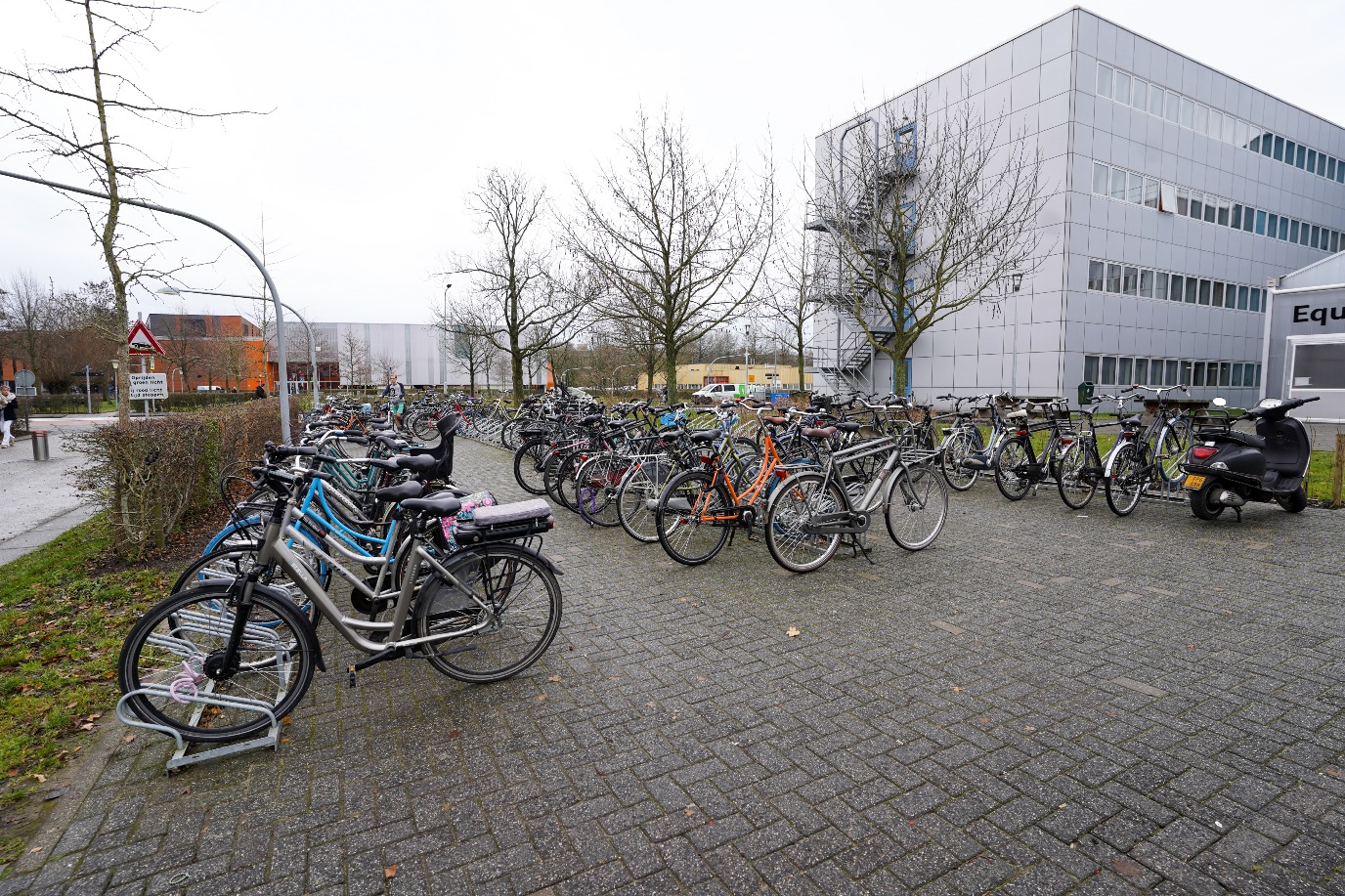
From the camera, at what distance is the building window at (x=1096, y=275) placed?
2465 centimetres

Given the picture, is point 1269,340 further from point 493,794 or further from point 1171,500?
point 493,794

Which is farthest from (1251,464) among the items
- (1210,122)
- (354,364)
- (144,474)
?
(354,364)

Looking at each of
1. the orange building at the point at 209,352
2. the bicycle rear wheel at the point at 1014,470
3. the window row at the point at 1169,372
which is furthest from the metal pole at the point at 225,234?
the window row at the point at 1169,372

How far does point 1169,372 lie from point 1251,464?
86.5ft

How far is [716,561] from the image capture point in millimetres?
5629

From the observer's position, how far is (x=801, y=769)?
2.66 m

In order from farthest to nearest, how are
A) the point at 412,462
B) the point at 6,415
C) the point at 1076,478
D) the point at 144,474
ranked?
the point at 6,415, the point at 1076,478, the point at 144,474, the point at 412,462

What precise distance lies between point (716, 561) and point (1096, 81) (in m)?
26.7

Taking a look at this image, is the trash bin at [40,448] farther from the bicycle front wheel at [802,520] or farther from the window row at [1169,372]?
the window row at [1169,372]

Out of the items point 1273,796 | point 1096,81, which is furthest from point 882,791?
point 1096,81

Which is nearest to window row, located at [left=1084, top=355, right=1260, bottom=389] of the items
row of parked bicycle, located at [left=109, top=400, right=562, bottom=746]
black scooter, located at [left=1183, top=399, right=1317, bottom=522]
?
black scooter, located at [left=1183, top=399, right=1317, bottom=522]

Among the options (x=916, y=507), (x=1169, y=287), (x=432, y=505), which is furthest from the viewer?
(x=1169, y=287)

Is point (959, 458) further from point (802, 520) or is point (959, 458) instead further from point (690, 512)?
point (690, 512)

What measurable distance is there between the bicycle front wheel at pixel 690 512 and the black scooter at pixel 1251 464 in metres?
4.96
